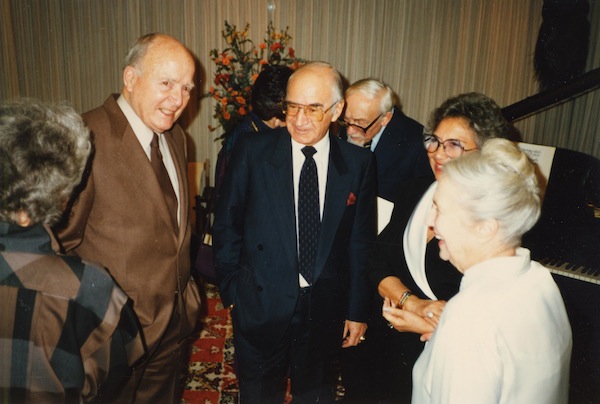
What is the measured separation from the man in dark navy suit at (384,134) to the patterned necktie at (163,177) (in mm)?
1371

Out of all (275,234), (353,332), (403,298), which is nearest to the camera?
(403,298)

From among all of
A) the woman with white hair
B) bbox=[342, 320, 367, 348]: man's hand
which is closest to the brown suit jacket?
bbox=[342, 320, 367, 348]: man's hand

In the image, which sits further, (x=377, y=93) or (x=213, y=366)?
(x=213, y=366)

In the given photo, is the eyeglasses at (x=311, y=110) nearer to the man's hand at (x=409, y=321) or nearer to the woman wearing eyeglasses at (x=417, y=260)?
the woman wearing eyeglasses at (x=417, y=260)

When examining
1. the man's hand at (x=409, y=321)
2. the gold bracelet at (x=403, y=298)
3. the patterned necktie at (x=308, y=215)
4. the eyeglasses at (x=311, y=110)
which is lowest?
the man's hand at (x=409, y=321)

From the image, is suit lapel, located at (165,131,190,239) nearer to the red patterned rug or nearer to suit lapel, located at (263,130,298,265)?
suit lapel, located at (263,130,298,265)

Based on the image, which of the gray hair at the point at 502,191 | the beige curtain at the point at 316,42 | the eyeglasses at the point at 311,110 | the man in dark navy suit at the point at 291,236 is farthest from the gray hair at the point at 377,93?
the beige curtain at the point at 316,42

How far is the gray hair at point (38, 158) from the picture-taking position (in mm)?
1021

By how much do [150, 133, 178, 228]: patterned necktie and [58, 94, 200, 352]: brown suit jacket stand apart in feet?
0.26

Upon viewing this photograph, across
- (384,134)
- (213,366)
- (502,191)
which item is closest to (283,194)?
(502,191)

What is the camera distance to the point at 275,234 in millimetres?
1899

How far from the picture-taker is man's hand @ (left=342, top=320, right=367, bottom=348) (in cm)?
214

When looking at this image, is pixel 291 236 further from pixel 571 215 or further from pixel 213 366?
pixel 571 215

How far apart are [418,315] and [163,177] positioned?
1.16m
